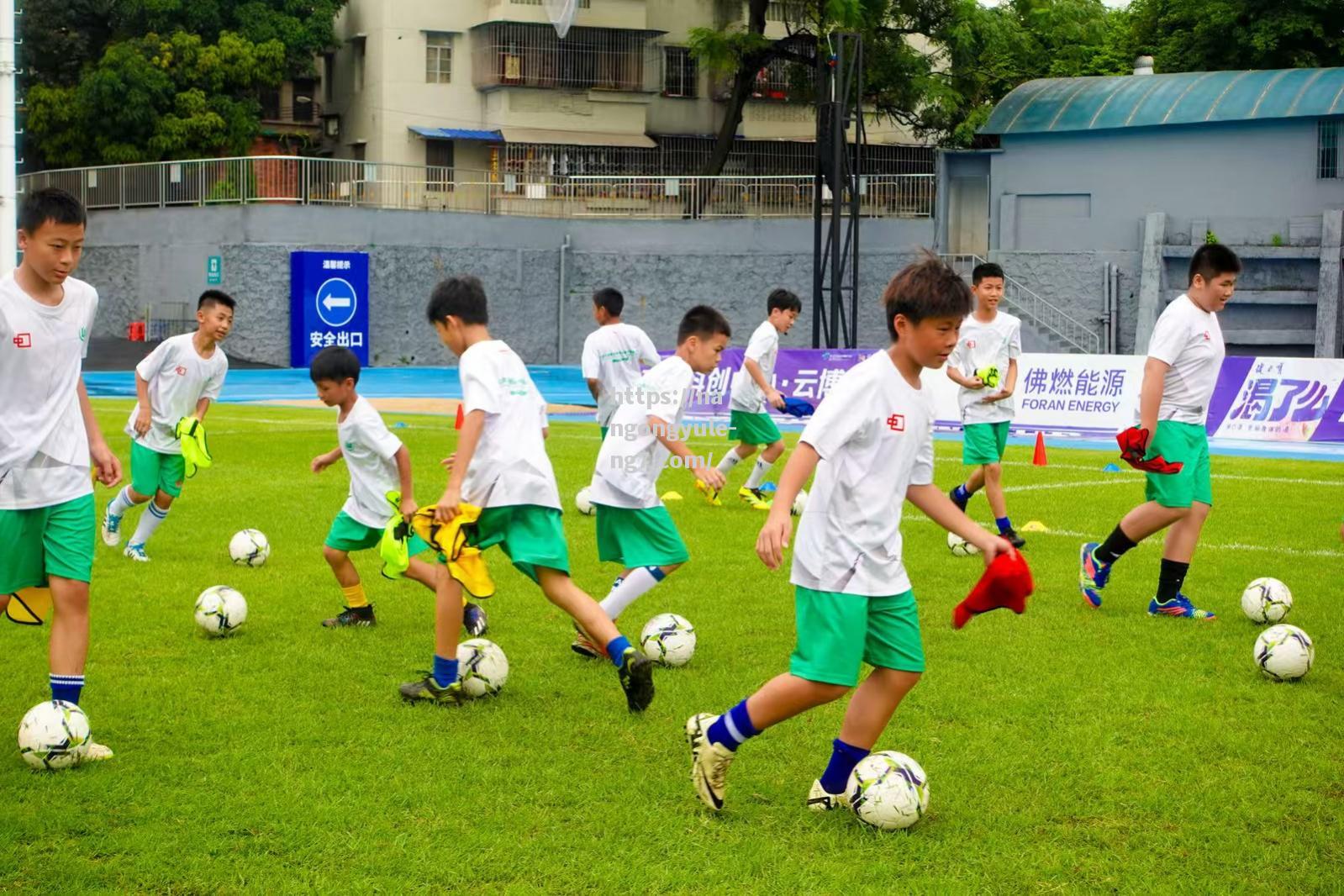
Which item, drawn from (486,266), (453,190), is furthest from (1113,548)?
(453,190)

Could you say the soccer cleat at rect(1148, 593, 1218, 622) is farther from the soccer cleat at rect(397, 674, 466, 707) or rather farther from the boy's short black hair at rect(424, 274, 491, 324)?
the boy's short black hair at rect(424, 274, 491, 324)

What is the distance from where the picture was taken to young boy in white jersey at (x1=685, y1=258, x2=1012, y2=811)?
5168mm

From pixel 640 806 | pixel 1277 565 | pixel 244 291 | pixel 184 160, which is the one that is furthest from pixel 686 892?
pixel 184 160

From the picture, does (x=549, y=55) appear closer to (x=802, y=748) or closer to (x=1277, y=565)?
(x=1277, y=565)

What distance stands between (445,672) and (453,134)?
4041cm

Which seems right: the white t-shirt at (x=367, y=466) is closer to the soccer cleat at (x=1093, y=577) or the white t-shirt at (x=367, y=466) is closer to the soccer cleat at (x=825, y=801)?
the soccer cleat at (x=825, y=801)

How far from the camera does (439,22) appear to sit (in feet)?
151

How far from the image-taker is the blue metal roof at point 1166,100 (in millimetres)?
35719

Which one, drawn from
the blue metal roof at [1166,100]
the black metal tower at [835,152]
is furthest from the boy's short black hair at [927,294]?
the blue metal roof at [1166,100]

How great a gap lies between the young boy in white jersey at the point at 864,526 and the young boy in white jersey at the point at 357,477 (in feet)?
11.1

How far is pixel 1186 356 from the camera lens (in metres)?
8.72

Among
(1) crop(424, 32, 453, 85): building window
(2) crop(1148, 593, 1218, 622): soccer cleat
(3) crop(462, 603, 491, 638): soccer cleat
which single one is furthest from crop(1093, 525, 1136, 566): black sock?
(1) crop(424, 32, 453, 85): building window

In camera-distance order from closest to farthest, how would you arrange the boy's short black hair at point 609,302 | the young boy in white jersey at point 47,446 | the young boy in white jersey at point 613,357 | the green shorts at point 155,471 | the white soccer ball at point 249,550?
the young boy in white jersey at point 47,446
the white soccer ball at point 249,550
the green shorts at point 155,471
the boy's short black hair at point 609,302
the young boy in white jersey at point 613,357

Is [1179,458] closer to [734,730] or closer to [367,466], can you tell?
[734,730]
